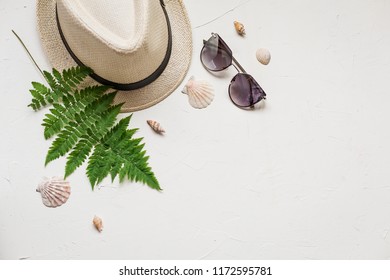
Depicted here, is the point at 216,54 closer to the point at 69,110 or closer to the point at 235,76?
Result: the point at 235,76

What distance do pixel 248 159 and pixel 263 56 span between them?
9.5 inches

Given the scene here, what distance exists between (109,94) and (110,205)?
24cm

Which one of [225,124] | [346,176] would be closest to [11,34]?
[225,124]

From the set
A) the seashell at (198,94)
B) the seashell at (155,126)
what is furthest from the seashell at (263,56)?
the seashell at (155,126)

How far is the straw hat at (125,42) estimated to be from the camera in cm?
104

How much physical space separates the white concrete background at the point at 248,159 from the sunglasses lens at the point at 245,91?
0.03 m

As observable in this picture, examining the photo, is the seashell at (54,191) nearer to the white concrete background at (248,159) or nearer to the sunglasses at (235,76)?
the white concrete background at (248,159)

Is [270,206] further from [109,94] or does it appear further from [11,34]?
[11,34]

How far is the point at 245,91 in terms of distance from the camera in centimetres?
114

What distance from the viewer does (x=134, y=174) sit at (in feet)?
3.60

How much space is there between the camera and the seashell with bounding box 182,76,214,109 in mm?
1145

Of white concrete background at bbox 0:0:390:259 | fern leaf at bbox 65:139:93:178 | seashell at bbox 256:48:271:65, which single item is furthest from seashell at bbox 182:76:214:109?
fern leaf at bbox 65:139:93:178

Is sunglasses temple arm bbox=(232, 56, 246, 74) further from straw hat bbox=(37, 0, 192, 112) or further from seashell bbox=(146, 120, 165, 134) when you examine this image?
seashell bbox=(146, 120, 165, 134)

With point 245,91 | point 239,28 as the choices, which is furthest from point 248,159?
point 239,28
